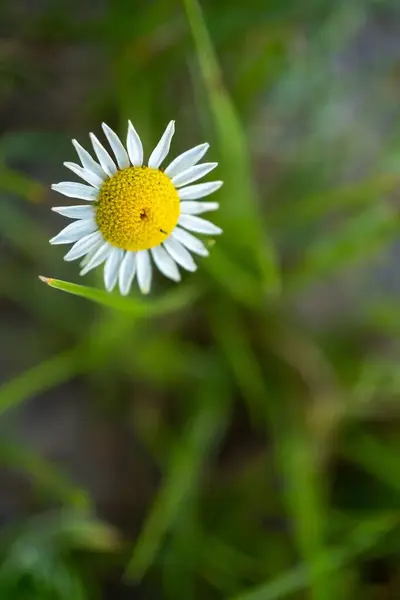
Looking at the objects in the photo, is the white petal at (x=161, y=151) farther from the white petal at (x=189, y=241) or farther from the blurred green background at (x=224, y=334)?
the blurred green background at (x=224, y=334)

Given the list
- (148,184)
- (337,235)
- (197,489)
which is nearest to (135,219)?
(148,184)

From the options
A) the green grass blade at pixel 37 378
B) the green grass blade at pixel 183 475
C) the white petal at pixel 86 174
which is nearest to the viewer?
the white petal at pixel 86 174

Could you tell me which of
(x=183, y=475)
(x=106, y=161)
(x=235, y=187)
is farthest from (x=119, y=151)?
(x=183, y=475)

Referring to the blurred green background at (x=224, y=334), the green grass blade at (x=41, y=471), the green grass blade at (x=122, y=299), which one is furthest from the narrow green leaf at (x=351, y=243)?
the green grass blade at (x=41, y=471)

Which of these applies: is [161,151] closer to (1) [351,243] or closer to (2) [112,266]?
(2) [112,266]

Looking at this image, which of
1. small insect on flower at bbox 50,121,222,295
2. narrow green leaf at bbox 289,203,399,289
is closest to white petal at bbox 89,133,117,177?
small insect on flower at bbox 50,121,222,295

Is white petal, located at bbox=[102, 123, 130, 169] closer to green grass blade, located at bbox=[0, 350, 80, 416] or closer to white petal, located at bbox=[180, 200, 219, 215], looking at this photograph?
white petal, located at bbox=[180, 200, 219, 215]
